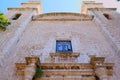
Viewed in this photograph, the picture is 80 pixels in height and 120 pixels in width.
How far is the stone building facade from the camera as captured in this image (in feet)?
30.3

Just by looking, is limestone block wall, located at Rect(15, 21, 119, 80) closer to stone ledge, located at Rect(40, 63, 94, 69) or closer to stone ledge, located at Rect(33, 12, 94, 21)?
stone ledge, located at Rect(33, 12, 94, 21)

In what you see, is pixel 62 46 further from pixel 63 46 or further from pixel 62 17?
pixel 62 17

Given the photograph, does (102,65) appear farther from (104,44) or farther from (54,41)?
(54,41)

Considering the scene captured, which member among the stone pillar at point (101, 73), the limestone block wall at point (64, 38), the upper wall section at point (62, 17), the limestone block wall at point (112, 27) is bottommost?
the upper wall section at point (62, 17)

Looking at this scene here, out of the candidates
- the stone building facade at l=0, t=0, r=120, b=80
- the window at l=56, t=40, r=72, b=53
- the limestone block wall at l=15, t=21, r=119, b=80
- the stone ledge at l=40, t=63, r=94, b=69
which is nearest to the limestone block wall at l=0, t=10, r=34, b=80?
the stone building facade at l=0, t=0, r=120, b=80

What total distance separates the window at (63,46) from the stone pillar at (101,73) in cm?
254

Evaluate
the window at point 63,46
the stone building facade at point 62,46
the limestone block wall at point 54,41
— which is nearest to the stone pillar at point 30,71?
the stone building facade at point 62,46

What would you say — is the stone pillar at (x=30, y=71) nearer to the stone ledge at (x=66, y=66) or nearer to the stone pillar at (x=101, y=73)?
the stone ledge at (x=66, y=66)

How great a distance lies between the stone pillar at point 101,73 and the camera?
8594 millimetres

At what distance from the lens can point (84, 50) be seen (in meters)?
11.3

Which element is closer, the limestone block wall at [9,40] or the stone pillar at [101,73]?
the stone pillar at [101,73]

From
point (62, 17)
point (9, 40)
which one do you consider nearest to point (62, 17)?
point (62, 17)

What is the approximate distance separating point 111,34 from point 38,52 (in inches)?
167

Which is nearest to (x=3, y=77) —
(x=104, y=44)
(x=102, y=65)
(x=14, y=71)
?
(x=14, y=71)
